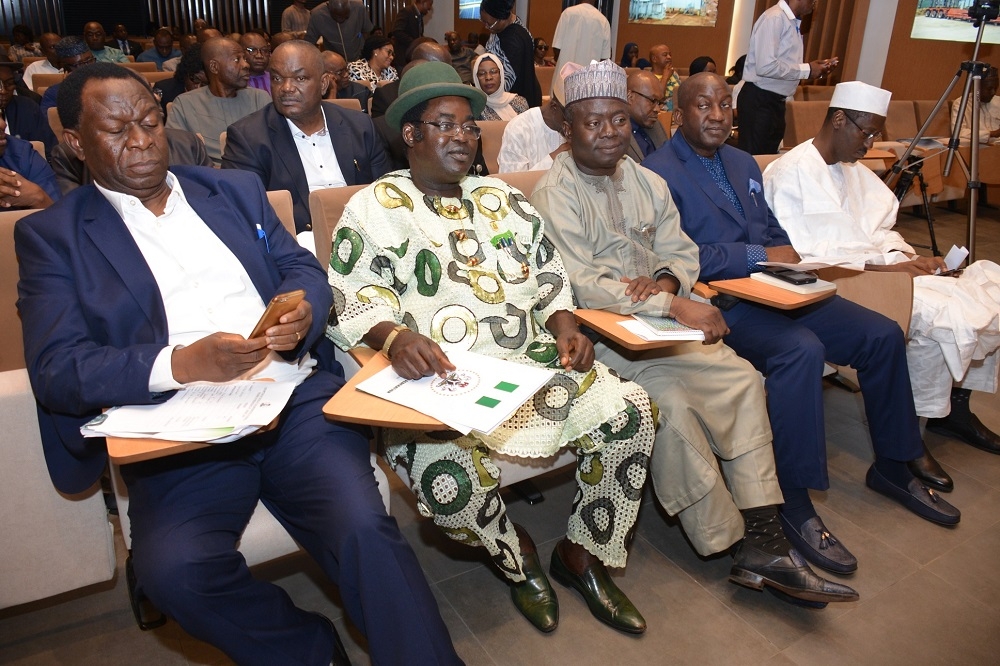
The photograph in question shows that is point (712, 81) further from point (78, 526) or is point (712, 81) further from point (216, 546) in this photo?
point (78, 526)

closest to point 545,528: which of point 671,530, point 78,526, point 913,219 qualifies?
point 671,530

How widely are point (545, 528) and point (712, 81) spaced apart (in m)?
1.79

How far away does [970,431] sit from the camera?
2998 mm

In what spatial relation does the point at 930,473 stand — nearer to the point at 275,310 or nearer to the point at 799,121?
the point at 275,310

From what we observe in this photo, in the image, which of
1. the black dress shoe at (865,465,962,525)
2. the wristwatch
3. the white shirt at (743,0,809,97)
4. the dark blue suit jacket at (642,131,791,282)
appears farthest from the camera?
the white shirt at (743,0,809,97)

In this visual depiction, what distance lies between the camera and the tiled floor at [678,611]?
6.29 feet

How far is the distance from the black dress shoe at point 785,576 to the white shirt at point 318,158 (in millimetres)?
2385

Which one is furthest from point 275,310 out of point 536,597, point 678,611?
point 678,611

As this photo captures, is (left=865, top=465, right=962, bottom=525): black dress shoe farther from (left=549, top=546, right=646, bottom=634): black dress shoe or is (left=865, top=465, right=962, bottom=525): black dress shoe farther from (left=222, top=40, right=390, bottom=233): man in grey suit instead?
(left=222, top=40, right=390, bottom=233): man in grey suit

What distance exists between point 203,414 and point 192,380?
0.13 m

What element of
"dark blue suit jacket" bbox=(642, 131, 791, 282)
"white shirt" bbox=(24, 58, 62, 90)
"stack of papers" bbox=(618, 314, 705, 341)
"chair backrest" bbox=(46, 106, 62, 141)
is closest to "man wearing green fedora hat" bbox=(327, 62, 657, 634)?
"stack of papers" bbox=(618, 314, 705, 341)

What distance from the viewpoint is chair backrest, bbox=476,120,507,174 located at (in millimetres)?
4109

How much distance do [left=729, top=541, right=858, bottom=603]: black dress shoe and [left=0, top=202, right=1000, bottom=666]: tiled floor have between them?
3.2 inches

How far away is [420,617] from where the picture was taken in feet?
5.08
